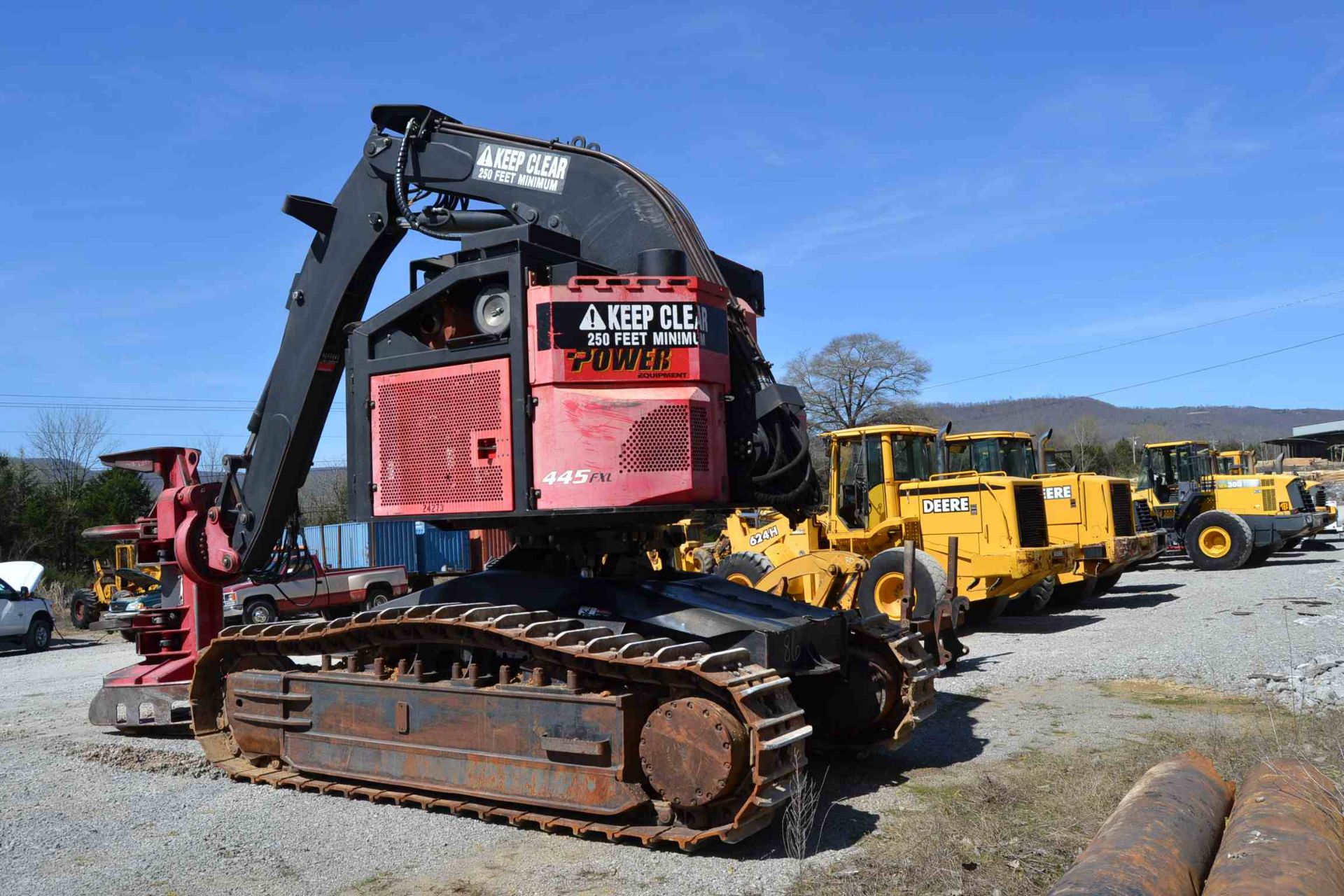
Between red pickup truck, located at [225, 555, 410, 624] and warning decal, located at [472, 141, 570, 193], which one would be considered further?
red pickup truck, located at [225, 555, 410, 624]

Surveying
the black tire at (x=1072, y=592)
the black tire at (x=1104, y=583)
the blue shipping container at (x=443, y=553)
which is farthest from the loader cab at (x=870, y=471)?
the blue shipping container at (x=443, y=553)

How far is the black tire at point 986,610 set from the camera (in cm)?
1549

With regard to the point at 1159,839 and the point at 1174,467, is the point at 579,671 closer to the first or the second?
the point at 1159,839

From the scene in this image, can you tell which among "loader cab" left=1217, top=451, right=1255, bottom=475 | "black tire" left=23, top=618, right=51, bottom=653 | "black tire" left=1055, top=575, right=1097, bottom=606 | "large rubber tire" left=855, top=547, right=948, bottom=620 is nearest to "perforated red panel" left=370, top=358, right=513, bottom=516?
"large rubber tire" left=855, top=547, right=948, bottom=620

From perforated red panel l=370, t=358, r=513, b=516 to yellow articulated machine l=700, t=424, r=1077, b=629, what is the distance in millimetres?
6872

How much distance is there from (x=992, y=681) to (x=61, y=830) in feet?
27.0

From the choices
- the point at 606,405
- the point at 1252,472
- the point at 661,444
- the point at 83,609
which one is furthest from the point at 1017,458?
the point at 83,609

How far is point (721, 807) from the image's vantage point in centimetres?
562

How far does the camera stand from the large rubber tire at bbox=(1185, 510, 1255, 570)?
22.2 m

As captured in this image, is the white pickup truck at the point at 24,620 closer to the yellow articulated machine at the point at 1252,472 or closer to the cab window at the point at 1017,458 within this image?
the cab window at the point at 1017,458

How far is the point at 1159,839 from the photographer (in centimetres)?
446

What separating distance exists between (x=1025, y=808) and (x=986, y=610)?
9.80 m

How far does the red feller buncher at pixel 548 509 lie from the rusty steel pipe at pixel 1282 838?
2007 millimetres

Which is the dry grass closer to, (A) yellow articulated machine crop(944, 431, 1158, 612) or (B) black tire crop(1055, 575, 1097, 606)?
(A) yellow articulated machine crop(944, 431, 1158, 612)
